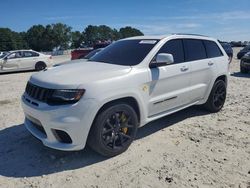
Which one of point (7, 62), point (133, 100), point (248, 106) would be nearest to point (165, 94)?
point (133, 100)

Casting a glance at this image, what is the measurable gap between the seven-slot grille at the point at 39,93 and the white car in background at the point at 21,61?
42.9ft

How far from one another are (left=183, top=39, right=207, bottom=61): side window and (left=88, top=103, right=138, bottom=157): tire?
194 cm

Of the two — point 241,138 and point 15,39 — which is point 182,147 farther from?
point 15,39

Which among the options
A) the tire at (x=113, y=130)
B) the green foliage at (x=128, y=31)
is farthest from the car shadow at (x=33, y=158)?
the green foliage at (x=128, y=31)

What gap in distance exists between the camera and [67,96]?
12.6 feet

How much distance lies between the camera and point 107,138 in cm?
420

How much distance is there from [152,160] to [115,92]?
1.15m

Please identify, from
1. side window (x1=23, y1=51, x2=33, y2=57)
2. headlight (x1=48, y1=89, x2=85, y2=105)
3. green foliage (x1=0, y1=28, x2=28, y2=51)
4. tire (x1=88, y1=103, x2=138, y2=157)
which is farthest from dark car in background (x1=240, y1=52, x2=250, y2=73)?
green foliage (x1=0, y1=28, x2=28, y2=51)

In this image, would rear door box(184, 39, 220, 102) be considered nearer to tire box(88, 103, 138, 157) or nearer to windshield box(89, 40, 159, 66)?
windshield box(89, 40, 159, 66)

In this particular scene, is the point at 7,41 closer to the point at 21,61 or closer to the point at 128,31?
the point at 128,31

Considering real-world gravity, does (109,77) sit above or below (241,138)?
above

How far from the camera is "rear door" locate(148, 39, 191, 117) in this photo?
4.76 meters

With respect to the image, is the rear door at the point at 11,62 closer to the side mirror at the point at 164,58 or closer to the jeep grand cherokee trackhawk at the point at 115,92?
the jeep grand cherokee trackhawk at the point at 115,92

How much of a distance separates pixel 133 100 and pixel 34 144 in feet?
6.19
